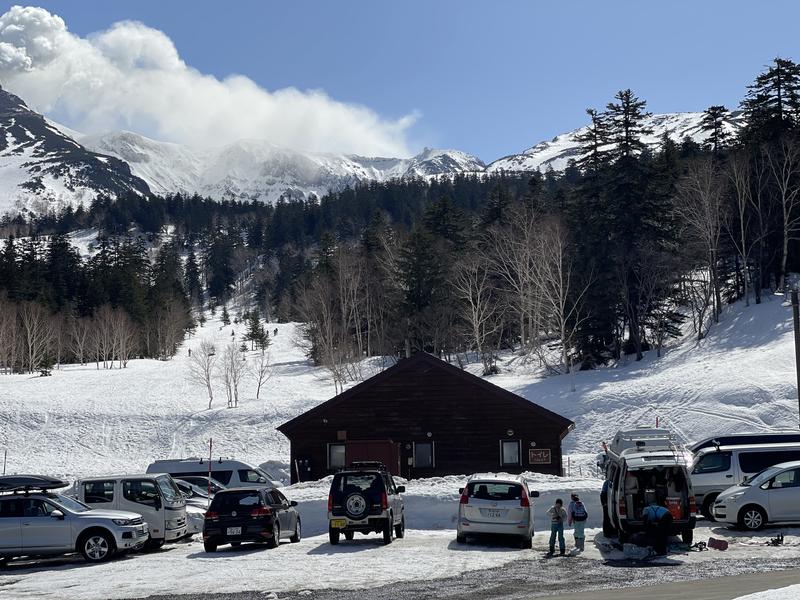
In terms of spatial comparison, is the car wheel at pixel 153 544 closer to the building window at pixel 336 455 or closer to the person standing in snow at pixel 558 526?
the person standing in snow at pixel 558 526

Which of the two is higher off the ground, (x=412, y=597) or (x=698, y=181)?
(x=698, y=181)

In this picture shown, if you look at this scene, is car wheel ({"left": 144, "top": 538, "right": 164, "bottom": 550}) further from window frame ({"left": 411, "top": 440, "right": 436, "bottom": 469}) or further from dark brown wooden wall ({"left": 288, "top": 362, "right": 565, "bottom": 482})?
window frame ({"left": 411, "top": 440, "right": 436, "bottom": 469})

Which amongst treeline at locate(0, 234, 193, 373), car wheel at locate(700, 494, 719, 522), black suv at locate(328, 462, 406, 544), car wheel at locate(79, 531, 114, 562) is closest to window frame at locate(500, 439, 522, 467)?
car wheel at locate(700, 494, 719, 522)

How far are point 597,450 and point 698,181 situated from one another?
75.1 ft

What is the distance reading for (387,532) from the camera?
2105cm

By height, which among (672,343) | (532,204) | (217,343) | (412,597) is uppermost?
(532,204)

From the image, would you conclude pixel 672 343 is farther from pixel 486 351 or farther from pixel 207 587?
pixel 207 587

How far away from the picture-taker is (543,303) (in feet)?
203

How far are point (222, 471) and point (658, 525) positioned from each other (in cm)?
1813

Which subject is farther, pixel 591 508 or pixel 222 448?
pixel 222 448

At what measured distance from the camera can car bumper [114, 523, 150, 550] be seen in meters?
19.5

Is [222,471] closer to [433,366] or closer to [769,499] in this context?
[433,366]

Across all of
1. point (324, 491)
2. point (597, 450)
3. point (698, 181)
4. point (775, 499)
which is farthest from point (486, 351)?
point (775, 499)

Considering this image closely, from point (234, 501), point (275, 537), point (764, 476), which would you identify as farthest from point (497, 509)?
point (764, 476)
